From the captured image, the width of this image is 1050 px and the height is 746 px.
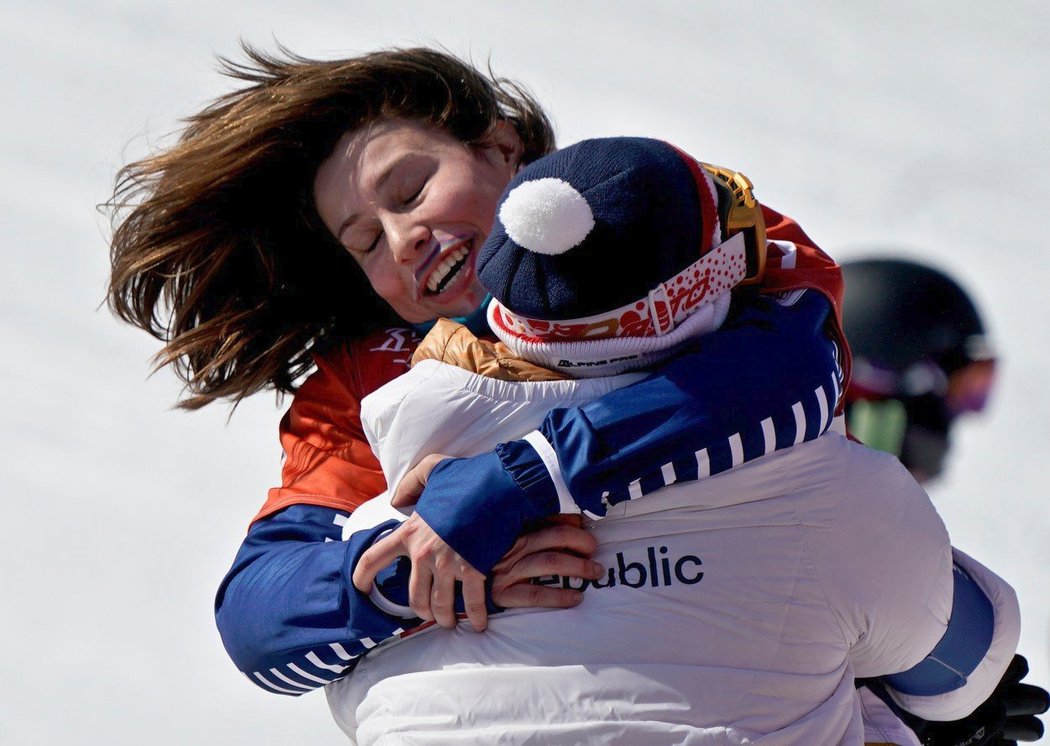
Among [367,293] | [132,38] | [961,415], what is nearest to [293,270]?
[367,293]

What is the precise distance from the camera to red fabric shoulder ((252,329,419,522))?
1.48 m

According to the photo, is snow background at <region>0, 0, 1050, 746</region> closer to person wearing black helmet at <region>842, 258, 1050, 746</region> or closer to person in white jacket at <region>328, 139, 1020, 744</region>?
person wearing black helmet at <region>842, 258, 1050, 746</region>

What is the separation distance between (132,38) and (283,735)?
174 centimetres

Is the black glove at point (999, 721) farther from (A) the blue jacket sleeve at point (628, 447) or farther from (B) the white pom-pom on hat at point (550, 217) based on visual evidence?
(B) the white pom-pom on hat at point (550, 217)

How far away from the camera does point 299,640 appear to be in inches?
48.6

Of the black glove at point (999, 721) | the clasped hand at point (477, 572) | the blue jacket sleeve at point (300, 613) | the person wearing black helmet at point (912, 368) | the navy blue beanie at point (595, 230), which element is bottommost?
the black glove at point (999, 721)

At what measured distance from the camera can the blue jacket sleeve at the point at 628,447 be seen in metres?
1.08

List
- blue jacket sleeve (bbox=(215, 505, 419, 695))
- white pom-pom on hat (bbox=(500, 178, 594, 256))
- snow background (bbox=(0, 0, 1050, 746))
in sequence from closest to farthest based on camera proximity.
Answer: white pom-pom on hat (bbox=(500, 178, 594, 256)), blue jacket sleeve (bbox=(215, 505, 419, 695)), snow background (bbox=(0, 0, 1050, 746))

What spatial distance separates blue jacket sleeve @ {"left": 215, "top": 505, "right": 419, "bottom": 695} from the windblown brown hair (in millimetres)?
456

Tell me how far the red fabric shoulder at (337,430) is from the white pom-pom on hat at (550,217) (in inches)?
20.1

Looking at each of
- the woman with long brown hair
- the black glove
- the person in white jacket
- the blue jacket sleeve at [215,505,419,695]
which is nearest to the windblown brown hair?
the woman with long brown hair

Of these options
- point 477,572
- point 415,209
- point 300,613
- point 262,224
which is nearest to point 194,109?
point 262,224

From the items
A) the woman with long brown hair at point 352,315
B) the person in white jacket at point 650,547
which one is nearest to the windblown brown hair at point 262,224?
the woman with long brown hair at point 352,315

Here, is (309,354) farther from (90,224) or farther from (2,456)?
(90,224)
